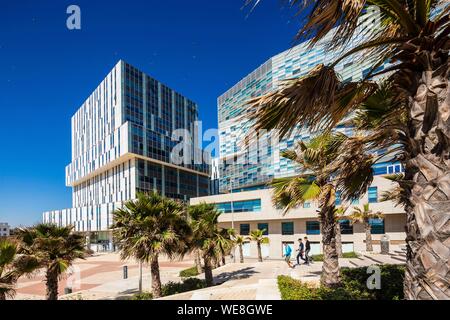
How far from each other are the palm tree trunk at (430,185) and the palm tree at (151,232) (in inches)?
407

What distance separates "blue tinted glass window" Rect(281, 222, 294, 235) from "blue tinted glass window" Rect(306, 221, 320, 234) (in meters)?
1.76

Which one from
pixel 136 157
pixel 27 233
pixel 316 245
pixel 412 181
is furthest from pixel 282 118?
pixel 136 157

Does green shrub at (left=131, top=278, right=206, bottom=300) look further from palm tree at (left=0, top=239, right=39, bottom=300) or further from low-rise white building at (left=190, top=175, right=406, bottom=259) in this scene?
low-rise white building at (left=190, top=175, right=406, bottom=259)

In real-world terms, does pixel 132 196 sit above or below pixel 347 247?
above

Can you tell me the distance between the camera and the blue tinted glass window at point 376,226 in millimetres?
24809

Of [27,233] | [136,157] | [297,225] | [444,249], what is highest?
[136,157]

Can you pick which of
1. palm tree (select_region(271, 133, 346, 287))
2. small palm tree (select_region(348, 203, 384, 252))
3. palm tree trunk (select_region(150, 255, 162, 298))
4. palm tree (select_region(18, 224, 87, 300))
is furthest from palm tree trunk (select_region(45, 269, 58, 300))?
small palm tree (select_region(348, 203, 384, 252))

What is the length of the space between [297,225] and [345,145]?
87.8 ft

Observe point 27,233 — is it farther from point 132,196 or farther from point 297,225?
point 132,196

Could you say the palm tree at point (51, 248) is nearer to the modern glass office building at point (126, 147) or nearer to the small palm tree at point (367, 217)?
the small palm tree at point (367, 217)

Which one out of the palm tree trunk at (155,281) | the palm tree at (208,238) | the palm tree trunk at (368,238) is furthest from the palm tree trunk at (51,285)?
the palm tree trunk at (368,238)

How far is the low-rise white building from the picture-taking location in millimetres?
24359
